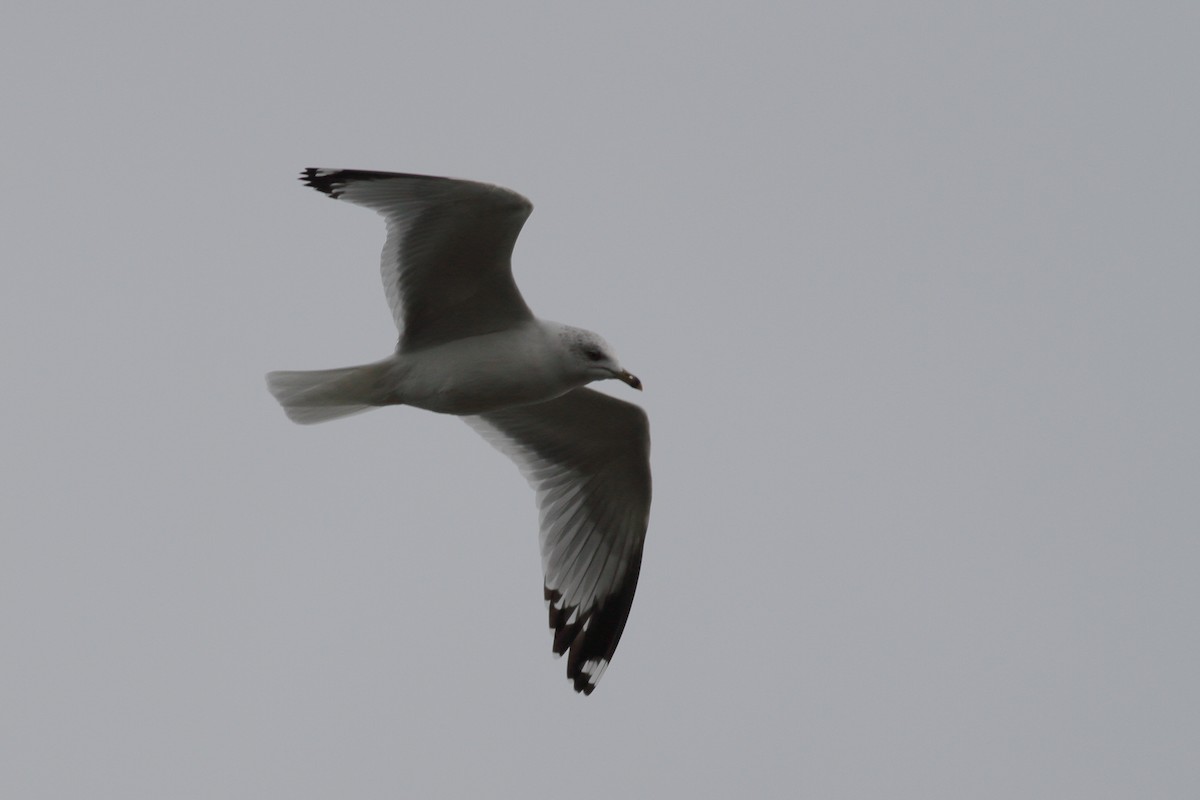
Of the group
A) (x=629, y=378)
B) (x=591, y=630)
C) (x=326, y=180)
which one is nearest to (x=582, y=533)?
(x=591, y=630)

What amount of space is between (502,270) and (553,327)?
0.35 m

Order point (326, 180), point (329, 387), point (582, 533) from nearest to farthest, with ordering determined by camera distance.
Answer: point (326, 180), point (329, 387), point (582, 533)

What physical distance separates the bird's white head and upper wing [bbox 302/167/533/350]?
282 millimetres

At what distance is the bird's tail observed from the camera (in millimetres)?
7133

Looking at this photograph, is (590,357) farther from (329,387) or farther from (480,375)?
(329,387)

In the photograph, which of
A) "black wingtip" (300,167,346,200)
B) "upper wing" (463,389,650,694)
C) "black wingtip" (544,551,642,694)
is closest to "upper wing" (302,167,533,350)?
"black wingtip" (300,167,346,200)

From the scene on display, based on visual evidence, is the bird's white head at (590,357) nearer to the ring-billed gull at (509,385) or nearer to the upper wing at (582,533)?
the ring-billed gull at (509,385)

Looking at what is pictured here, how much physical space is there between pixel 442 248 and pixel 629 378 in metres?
1.00

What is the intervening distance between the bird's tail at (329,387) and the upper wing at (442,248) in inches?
8.5

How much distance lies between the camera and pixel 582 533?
26.5ft

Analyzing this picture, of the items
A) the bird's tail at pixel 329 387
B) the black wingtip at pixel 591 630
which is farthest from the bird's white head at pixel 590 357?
the black wingtip at pixel 591 630

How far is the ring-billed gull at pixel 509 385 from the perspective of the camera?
6.73 metres

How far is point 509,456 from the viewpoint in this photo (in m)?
8.16

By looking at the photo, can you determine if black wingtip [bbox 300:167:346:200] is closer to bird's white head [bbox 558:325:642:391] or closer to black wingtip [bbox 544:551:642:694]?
bird's white head [bbox 558:325:642:391]
